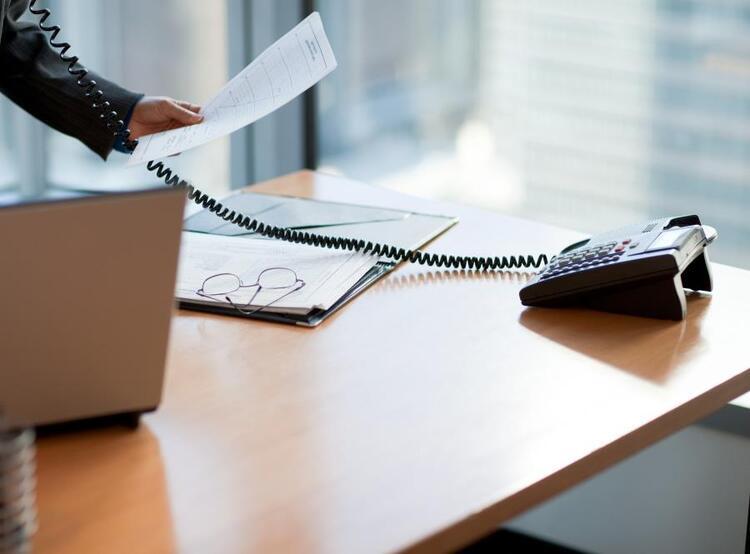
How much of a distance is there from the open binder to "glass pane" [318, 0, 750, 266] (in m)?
0.67

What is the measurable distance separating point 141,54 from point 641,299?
1838 mm

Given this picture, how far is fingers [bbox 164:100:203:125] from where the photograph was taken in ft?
5.18

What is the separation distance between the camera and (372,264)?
156 centimetres

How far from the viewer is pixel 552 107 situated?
7.83 ft

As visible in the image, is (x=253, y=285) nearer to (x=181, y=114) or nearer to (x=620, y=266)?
(x=181, y=114)

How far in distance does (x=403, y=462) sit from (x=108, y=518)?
27 cm

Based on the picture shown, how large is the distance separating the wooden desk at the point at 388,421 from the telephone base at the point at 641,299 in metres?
0.02

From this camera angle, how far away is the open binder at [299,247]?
55.8 inches

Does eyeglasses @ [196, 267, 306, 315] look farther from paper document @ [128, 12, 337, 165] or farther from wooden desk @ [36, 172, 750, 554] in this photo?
paper document @ [128, 12, 337, 165]

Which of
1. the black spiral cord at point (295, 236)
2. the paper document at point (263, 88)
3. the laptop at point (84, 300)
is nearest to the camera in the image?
the laptop at point (84, 300)

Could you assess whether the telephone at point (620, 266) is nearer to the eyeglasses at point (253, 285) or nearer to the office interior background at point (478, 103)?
the eyeglasses at point (253, 285)

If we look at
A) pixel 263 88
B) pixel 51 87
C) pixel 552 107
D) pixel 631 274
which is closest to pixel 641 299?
pixel 631 274

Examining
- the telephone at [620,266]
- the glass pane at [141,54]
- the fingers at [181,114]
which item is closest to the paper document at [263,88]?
the fingers at [181,114]

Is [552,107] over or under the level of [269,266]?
over
